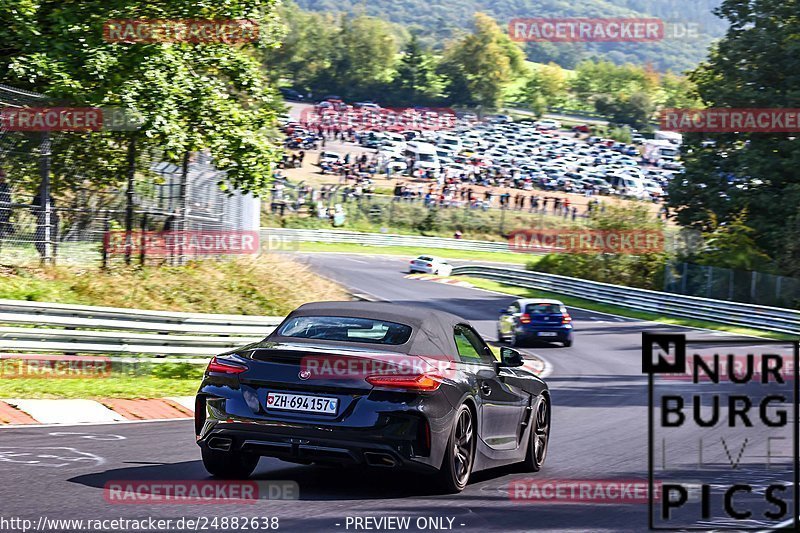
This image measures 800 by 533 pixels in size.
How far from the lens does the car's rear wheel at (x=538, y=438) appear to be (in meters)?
10.6

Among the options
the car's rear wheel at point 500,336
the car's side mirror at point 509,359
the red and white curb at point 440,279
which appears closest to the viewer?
the car's side mirror at point 509,359

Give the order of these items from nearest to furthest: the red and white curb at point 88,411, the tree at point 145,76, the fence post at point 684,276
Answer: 1. the red and white curb at point 88,411
2. the tree at point 145,76
3. the fence post at point 684,276

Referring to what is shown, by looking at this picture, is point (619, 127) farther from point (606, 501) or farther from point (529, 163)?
point (606, 501)

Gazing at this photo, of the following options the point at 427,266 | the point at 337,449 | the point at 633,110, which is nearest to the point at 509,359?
the point at 337,449

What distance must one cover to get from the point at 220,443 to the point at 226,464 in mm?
446

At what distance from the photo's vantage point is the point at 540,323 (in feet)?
104

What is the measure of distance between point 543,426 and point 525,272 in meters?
42.5

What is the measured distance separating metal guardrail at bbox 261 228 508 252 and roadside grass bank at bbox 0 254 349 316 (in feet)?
129

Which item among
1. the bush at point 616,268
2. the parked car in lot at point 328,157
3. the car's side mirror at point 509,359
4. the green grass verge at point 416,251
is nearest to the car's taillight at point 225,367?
the car's side mirror at point 509,359

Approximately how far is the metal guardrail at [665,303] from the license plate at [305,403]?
32.9 metres

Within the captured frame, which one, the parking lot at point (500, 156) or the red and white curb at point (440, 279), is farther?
the parking lot at point (500, 156)

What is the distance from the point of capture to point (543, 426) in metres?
10.9

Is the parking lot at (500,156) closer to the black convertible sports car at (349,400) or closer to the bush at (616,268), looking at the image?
the bush at (616,268)

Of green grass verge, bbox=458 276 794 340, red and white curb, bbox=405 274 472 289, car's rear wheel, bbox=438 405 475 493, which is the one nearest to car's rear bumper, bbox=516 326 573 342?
green grass verge, bbox=458 276 794 340
